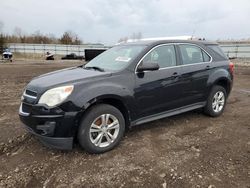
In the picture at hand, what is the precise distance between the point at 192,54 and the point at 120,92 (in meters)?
2.03

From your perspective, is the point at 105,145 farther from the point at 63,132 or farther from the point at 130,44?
the point at 130,44

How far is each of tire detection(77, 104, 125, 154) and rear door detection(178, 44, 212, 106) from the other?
1.58m

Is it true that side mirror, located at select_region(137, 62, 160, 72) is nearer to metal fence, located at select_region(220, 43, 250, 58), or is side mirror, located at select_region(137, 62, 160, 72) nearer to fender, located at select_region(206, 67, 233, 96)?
fender, located at select_region(206, 67, 233, 96)

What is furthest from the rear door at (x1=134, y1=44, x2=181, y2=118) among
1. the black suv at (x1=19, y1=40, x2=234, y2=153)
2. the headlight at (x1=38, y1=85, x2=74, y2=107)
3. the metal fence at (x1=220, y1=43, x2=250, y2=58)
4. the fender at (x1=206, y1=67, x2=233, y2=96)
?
the metal fence at (x1=220, y1=43, x2=250, y2=58)

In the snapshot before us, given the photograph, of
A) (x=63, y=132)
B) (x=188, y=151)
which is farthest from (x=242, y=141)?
(x=63, y=132)

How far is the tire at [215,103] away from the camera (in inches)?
207

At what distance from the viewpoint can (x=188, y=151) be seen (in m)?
3.79

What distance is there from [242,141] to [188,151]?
1081 millimetres

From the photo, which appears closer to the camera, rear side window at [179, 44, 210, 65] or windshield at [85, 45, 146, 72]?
windshield at [85, 45, 146, 72]

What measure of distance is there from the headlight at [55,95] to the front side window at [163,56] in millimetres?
1490

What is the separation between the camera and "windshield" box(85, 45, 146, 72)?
412 centimetres

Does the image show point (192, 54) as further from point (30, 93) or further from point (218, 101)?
point (30, 93)

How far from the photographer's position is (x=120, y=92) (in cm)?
376

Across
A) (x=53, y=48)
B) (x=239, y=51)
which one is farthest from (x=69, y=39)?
(x=239, y=51)
